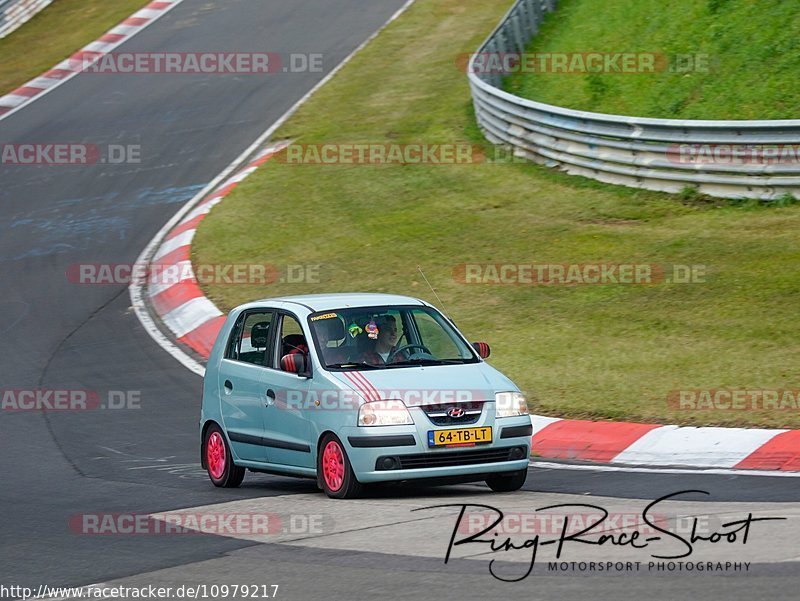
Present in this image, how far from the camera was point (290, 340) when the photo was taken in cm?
1032

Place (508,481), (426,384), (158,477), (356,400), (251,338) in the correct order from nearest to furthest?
(356,400) < (426,384) < (508,481) < (251,338) < (158,477)

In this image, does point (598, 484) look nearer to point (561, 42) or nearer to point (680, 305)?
point (680, 305)

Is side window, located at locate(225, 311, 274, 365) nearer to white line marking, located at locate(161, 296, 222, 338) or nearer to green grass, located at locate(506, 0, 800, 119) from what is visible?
white line marking, located at locate(161, 296, 222, 338)

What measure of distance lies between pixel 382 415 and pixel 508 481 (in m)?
1.17

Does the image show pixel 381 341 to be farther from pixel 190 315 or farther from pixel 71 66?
pixel 71 66

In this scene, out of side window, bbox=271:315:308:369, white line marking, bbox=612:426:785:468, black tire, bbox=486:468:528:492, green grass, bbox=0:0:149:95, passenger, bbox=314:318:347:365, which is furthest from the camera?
green grass, bbox=0:0:149:95

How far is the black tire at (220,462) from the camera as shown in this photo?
1070 centimetres

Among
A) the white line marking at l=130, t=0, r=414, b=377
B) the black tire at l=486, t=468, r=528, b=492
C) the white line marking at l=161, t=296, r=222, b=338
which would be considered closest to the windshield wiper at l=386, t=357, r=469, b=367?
the black tire at l=486, t=468, r=528, b=492

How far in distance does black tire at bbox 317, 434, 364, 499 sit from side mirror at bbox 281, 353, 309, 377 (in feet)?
1.96

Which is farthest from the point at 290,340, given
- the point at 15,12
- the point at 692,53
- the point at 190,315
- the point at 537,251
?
the point at 15,12

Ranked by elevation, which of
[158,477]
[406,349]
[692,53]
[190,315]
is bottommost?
[190,315]

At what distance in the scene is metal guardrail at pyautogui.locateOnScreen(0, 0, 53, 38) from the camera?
36.6 metres

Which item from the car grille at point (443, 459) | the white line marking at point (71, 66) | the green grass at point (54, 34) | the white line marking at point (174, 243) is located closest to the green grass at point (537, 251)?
the white line marking at point (174, 243)

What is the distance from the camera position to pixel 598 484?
9617 millimetres
